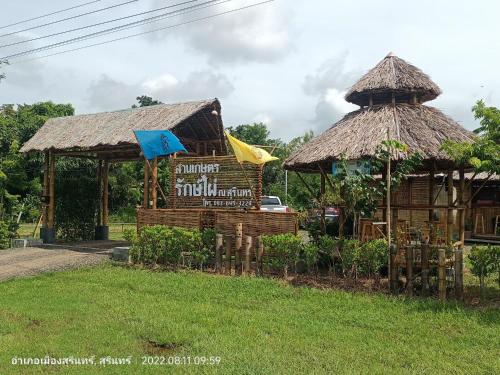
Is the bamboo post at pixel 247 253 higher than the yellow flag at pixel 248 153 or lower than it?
lower

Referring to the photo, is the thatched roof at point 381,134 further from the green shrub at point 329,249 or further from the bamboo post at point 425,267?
the bamboo post at point 425,267

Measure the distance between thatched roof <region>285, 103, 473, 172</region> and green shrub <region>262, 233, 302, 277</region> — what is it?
2.08 m

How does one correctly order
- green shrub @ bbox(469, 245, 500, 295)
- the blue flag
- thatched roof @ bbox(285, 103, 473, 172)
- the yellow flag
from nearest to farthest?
green shrub @ bbox(469, 245, 500, 295) < thatched roof @ bbox(285, 103, 473, 172) < the yellow flag < the blue flag

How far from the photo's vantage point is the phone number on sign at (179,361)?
209 inches

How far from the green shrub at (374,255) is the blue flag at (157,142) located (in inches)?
215

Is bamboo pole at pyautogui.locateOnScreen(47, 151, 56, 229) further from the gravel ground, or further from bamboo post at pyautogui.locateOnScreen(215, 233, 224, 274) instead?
bamboo post at pyautogui.locateOnScreen(215, 233, 224, 274)

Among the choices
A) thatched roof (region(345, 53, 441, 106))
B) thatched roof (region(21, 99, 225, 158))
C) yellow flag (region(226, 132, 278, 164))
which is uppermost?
thatched roof (region(345, 53, 441, 106))

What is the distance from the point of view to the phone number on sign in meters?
5.31

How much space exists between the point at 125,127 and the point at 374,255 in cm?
811

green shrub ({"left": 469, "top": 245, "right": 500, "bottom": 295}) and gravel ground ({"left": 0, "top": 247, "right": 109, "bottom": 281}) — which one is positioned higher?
green shrub ({"left": 469, "top": 245, "right": 500, "bottom": 295})

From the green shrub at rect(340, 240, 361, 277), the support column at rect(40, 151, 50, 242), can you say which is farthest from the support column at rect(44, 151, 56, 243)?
the green shrub at rect(340, 240, 361, 277)

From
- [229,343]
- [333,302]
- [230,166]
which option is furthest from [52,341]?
[230,166]

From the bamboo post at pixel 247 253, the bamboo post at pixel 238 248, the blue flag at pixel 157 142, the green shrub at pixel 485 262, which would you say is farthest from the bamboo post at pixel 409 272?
the blue flag at pixel 157 142

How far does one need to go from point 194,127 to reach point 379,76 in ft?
17.7
